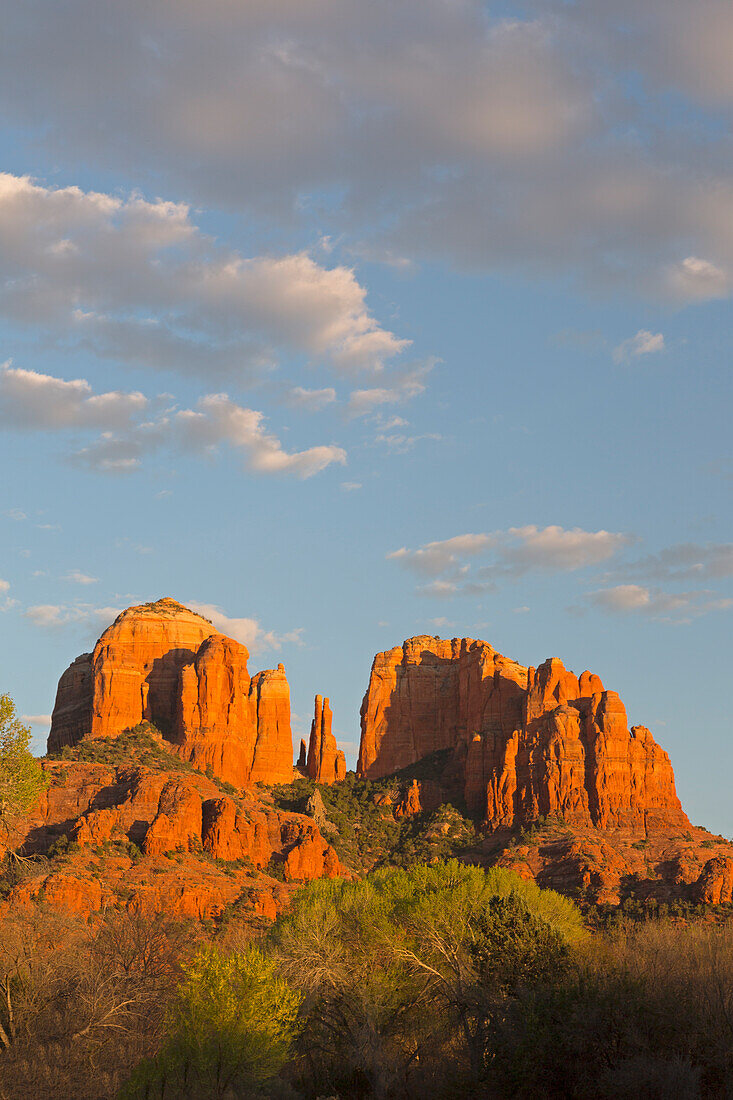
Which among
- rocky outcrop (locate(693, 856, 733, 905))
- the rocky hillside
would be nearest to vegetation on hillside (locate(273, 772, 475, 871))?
the rocky hillside

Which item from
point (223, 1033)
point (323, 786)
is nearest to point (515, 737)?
point (323, 786)

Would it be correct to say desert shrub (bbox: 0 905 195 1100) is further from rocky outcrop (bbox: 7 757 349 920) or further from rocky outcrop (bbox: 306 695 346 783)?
rocky outcrop (bbox: 306 695 346 783)

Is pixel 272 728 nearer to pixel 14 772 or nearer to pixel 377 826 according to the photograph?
pixel 377 826

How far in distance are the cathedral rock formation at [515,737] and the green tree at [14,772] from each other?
85.7 m

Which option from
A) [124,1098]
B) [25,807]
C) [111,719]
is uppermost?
[111,719]

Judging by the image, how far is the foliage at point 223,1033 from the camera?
153ft

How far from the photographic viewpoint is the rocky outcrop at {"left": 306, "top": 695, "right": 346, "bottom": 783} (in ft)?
522

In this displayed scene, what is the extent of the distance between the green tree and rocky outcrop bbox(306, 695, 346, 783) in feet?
327

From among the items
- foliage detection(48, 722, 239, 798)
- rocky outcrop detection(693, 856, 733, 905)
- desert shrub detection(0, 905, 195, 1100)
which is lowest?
desert shrub detection(0, 905, 195, 1100)

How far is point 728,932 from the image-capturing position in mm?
74688

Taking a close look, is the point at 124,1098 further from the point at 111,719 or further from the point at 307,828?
the point at 111,719

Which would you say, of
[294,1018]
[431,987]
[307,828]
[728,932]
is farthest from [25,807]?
[307,828]

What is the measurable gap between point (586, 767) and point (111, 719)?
56.7 m

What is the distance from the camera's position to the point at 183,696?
469 ft
